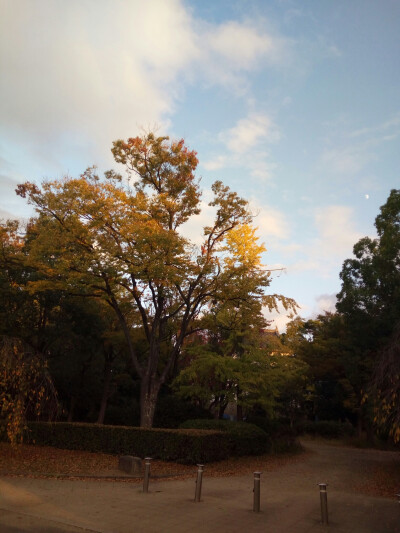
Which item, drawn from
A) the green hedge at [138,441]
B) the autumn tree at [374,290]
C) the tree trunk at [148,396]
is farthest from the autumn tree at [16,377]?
the autumn tree at [374,290]

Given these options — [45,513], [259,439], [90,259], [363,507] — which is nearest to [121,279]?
[90,259]

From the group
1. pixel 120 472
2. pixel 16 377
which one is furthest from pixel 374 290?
pixel 16 377

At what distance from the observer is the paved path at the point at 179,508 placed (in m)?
6.93

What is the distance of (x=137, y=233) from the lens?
16000 mm

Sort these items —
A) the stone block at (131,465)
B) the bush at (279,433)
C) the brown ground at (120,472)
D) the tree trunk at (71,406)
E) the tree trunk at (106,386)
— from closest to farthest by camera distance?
the brown ground at (120,472), the stone block at (131,465), the bush at (279,433), the tree trunk at (106,386), the tree trunk at (71,406)

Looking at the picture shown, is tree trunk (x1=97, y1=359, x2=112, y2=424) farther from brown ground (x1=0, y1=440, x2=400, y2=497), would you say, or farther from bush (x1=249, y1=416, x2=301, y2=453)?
brown ground (x1=0, y1=440, x2=400, y2=497)

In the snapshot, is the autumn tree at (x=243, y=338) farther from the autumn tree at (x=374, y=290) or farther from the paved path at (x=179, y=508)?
the paved path at (x=179, y=508)

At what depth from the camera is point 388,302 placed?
1736cm

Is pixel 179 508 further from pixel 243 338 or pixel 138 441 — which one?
pixel 243 338

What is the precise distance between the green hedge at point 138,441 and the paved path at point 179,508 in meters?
2.58

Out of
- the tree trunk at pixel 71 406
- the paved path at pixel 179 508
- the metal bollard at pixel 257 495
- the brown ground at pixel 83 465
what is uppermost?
the tree trunk at pixel 71 406

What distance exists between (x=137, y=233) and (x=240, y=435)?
369 inches

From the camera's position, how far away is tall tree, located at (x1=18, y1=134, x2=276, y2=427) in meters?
16.3

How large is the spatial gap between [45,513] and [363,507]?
6.57 meters
